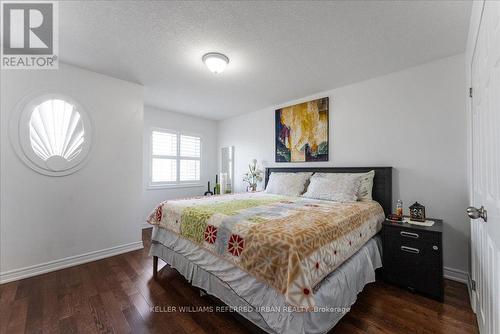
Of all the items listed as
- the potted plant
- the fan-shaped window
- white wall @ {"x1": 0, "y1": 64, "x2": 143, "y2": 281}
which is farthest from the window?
the fan-shaped window

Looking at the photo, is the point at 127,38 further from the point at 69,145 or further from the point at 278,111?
the point at 278,111

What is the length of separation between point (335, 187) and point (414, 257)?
1.04 meters

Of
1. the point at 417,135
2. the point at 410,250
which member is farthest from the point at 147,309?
the point at 417,135

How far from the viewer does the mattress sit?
122 cm

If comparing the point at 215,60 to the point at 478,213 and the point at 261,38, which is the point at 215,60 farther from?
the point at 478,213

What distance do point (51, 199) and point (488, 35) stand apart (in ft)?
13.1

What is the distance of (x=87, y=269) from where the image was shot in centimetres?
243

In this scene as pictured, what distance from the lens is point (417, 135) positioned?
8.02 ft

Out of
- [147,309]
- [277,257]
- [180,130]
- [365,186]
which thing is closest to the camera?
[277,257]

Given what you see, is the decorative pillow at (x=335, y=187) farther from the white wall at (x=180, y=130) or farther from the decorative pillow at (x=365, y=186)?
the white wall at (x=180, y=130)

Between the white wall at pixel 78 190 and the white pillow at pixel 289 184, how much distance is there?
2.11 meters

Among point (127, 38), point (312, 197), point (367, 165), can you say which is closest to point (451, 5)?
point (367, 165)

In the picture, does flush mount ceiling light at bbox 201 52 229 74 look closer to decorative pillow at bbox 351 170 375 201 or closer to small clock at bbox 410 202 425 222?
decorative pillow at bbox 351 170 375 201

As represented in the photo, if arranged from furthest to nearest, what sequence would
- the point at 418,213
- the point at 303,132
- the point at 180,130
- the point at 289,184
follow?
the point at 180,130, the point at 303,132, the point at 289,184, the point at 418,213
